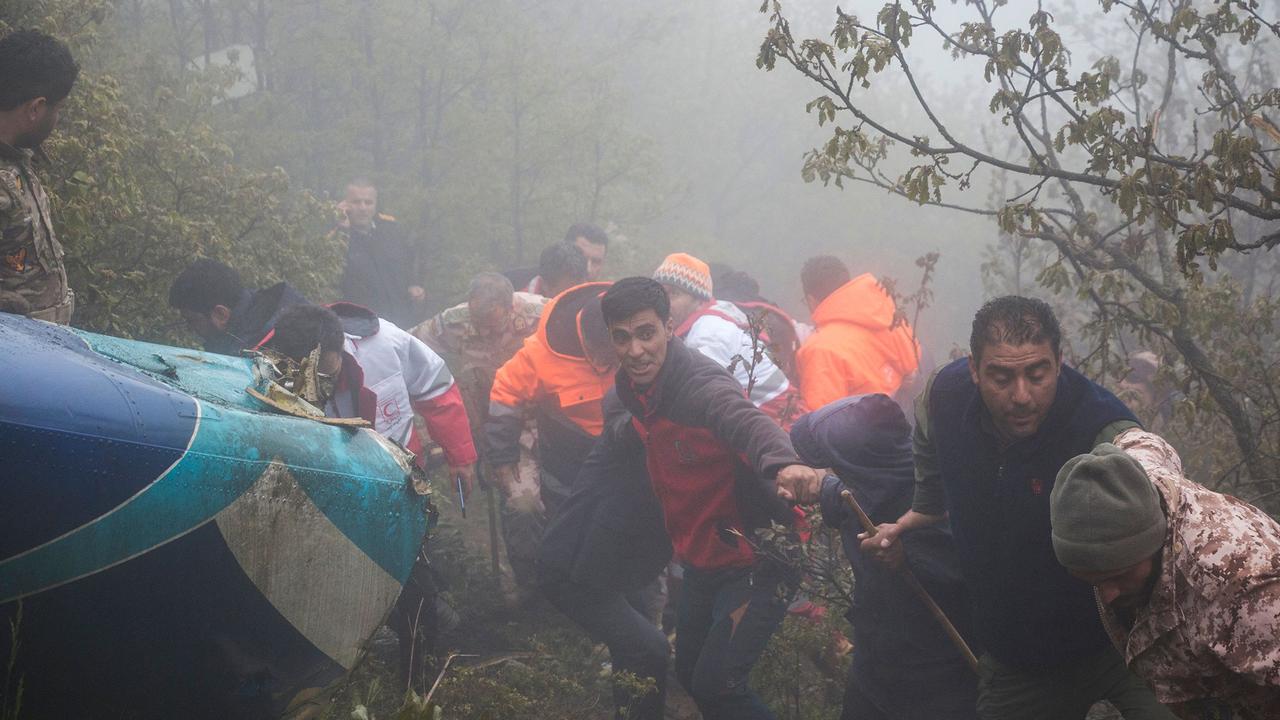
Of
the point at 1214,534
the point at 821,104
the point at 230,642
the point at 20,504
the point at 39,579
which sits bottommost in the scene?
the point at 230,642

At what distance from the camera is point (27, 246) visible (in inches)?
150

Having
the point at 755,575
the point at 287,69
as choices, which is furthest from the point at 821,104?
the point at 287,69

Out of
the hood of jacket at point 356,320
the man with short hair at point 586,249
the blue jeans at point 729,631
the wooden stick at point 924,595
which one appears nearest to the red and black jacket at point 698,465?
the blue jeans at point 729,631

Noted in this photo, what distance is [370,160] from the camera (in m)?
Result: 12.3

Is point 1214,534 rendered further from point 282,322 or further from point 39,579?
point 282,322

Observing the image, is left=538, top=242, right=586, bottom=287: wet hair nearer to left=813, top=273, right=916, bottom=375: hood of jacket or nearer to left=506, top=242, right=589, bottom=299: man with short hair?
left=506, top=242, right=589, bottom=299: man with short hair

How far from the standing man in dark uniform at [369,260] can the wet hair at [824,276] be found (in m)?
4.47

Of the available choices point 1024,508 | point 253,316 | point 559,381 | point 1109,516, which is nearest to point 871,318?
point 559,381

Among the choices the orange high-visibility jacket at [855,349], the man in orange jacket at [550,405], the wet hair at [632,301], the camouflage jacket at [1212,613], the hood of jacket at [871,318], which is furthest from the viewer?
the hood of jacket at [871,318]

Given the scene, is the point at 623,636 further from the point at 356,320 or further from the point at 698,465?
the point at 356,320

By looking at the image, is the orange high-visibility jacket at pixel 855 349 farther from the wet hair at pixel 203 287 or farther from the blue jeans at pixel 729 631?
the wet hair at pixel 203 287

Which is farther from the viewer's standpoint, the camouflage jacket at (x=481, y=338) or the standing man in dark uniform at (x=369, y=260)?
the standing man in dark uniform at (x=369, y=260)

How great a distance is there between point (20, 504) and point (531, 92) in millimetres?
10495

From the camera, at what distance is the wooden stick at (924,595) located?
3.37m
